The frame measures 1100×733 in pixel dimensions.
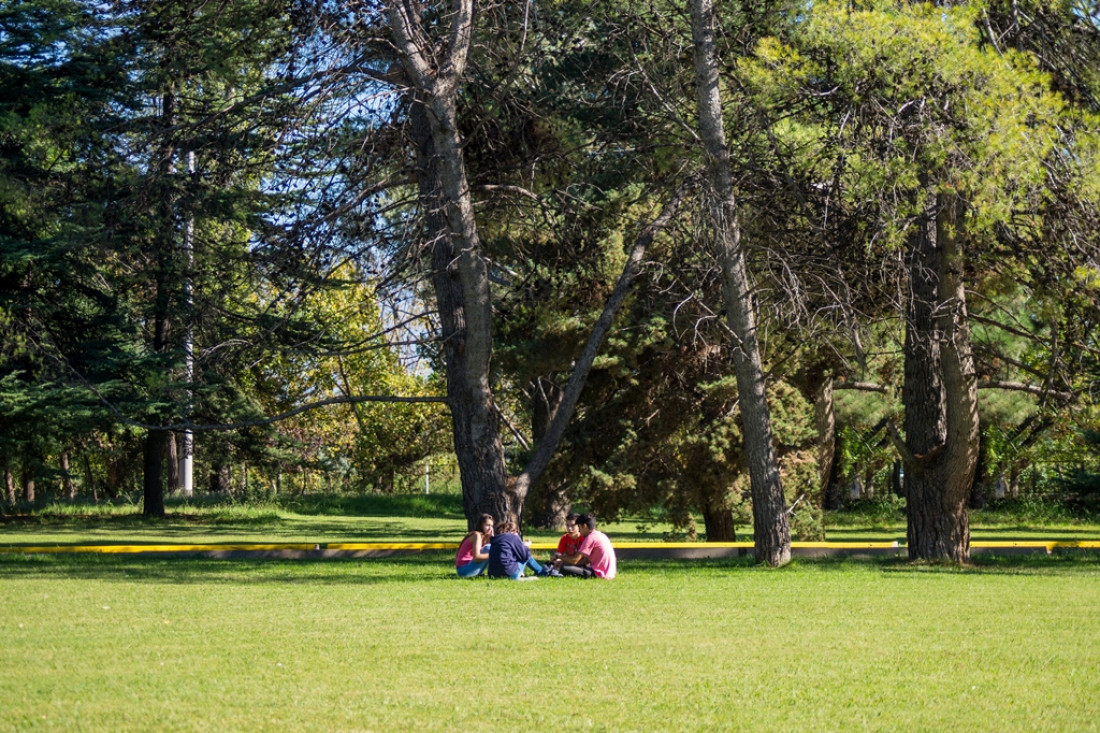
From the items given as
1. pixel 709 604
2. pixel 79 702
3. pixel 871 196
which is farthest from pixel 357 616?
pixel 871 196

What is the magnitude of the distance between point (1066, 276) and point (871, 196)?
2.48m

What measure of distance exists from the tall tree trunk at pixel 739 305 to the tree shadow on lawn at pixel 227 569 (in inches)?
177

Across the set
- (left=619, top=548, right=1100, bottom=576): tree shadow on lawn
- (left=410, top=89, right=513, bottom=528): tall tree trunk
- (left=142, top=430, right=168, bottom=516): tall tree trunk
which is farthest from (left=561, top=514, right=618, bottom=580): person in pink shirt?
(left=142, top=430, right=168, bottom=516): tall tree trunk

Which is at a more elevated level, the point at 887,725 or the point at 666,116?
the point at 666,116

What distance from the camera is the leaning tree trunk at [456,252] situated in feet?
59.8

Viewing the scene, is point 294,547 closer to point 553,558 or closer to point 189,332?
point 553,558

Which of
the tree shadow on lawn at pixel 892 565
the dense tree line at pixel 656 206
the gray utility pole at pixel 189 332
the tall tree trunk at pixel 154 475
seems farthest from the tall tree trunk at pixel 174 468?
the tree shadow on lawn at pixel 892 565

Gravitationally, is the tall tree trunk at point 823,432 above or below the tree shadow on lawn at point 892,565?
above

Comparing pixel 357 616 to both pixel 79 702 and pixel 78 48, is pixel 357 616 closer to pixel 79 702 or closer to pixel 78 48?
pixel 79 702

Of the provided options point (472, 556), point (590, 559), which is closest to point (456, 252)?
point (472, 556)

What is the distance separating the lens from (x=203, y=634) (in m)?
10.0

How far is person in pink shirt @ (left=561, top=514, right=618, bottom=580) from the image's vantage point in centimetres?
1573

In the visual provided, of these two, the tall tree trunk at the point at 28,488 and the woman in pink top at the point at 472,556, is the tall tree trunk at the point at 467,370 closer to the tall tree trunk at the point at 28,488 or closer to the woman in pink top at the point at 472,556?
the woman in pink top at the point at 472,556

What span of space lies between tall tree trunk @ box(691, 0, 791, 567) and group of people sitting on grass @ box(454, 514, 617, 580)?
3.54 meters
